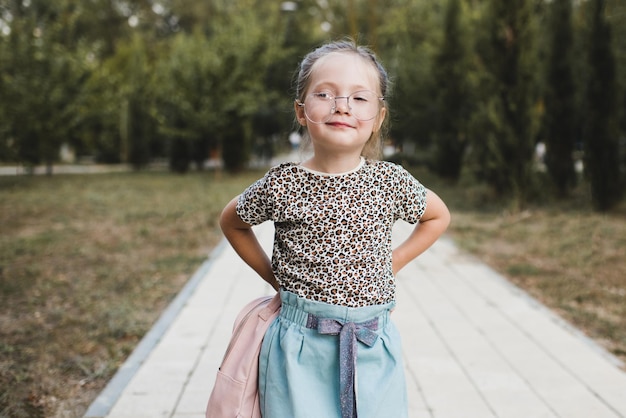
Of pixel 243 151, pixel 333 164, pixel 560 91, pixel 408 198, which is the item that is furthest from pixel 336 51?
pixel 243 151

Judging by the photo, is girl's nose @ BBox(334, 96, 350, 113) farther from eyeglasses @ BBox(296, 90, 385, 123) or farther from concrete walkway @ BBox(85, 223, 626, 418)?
concrete walkway @ BBox(85, 223, 626, 418)

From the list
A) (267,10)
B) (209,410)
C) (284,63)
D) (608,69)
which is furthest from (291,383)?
(267,10)

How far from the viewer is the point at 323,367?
1.75 metres

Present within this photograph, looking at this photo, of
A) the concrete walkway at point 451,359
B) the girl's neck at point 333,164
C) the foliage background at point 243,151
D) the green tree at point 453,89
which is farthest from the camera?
the green tree at point 453,89

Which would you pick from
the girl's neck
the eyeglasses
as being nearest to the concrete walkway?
the girl's neck

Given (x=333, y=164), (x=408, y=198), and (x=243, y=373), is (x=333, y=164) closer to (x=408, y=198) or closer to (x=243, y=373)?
(x=408, y=198)

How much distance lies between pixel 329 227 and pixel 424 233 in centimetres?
44

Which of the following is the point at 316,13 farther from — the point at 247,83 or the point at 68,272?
the point at 68,272

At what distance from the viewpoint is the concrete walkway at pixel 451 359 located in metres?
3.19

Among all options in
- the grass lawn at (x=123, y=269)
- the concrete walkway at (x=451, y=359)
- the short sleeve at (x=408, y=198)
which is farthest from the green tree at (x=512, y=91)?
the short sleeve at (x=408, y=198)

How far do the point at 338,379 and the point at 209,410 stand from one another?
0.41 meters

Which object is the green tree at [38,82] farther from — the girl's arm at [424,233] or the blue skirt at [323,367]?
the blue skirt at [323,367]

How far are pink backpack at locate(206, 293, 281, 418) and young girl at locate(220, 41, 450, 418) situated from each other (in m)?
0.03

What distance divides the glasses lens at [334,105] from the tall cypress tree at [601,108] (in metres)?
9.36
